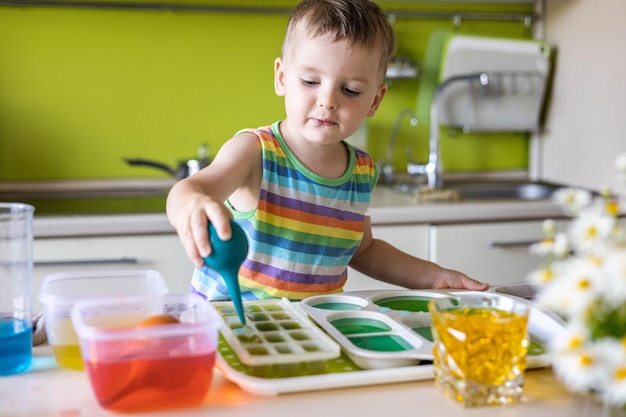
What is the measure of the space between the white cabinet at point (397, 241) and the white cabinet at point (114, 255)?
440 millimetres

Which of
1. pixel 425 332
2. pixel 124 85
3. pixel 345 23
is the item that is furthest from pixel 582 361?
pixel 124 85

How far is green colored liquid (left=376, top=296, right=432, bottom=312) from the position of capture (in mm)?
1062

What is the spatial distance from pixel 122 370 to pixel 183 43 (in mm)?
1865

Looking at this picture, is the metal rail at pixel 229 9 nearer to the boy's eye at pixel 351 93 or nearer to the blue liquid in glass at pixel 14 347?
the boy's eye at pixel 351 93

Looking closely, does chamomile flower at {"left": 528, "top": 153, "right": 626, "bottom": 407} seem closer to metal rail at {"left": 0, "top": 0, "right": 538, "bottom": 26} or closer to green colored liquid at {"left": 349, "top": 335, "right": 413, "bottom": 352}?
green colored liquid at {"left": 349, "top": 335, "right": 413, "bottom": 352}

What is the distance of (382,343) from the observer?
0.88m

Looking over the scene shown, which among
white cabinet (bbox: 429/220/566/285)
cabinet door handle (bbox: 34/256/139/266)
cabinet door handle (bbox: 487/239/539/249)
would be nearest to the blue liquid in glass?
cabinet door handle (bbox: 34/256/139/266)

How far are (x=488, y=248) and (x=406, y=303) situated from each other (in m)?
1.15

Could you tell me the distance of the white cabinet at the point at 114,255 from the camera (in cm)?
193

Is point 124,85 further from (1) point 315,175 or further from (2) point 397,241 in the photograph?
(1) point 315,175

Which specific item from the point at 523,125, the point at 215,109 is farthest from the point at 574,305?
the point at 523,125

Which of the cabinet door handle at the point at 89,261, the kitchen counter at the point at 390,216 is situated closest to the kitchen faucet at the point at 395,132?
the kitchen counter at the point at 390,216

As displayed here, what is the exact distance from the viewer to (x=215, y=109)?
8.19 feet

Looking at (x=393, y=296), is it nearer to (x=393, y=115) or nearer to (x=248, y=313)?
(x=248, y=313)
